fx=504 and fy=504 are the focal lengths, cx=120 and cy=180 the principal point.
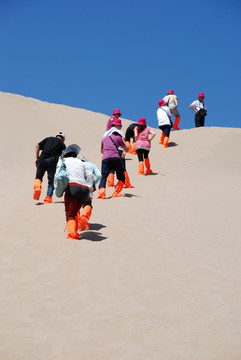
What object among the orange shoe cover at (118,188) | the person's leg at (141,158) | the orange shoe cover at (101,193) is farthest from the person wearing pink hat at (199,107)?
the orange shoe cover at (101,193)

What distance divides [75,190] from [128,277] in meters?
1.83

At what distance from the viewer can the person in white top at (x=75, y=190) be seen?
6867mm

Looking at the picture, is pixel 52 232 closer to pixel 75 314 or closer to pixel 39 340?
pixel 75 314

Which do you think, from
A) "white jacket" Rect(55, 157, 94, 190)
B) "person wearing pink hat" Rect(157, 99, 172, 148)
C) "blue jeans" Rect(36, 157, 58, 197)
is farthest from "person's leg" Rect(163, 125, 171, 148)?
"white jacket" Rect(55, 157, 94, 190)

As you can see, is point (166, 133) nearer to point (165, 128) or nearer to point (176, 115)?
point (165, 128)

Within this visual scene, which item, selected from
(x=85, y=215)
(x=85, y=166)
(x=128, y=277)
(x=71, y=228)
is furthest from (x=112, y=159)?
(x=128, y=277)

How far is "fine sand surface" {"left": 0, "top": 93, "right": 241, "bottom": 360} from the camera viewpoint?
3920 mm

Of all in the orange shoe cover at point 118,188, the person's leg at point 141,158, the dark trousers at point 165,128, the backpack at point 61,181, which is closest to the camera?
the backpack at point 61,181

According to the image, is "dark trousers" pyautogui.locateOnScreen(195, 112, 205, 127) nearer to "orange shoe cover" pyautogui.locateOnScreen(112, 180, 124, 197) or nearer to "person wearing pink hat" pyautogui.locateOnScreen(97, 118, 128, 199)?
"person wearing pink hat" pyautogui.locateOnScreen(97, 118, 128, 199)

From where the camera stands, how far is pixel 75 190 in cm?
688

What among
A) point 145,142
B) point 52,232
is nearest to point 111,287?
point 52,232

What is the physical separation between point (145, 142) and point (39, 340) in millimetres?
9175

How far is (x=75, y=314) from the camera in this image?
4445 mm

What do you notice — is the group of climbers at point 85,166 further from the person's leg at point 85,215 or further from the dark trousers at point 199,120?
the dark trousers at point 199,120
